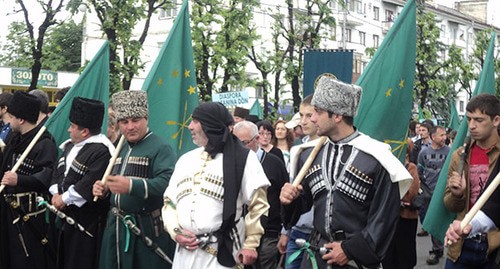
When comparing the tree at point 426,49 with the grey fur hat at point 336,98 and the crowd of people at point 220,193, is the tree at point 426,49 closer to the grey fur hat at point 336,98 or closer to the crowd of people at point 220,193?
the crowd of people at point 220,193

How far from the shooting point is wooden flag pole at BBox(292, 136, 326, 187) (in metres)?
5.06

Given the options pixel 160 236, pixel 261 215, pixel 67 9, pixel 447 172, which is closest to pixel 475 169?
pixel 447 172

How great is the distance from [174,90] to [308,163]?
11.1ft

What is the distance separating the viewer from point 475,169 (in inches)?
227

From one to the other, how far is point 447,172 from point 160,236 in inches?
97.1

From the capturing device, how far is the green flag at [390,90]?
7004 mm

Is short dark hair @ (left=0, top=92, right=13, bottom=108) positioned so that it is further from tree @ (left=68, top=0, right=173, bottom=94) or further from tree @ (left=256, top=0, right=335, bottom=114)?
tree @ (left=256, top=0, right=335, bottom=114)

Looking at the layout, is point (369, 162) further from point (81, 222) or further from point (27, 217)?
point (27, 217)

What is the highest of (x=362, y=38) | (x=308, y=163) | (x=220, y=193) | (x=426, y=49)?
(x=362, y=38)

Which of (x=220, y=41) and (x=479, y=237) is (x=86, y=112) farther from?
(x=220, y=41)

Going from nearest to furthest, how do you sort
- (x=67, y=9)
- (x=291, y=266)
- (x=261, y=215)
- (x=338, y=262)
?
(x=338, y=262), (x=261, y=215), (x=291, y=266), (x=67, y=9)

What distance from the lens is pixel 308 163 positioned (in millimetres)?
5105

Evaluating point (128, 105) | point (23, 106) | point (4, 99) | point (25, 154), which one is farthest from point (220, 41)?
point (128, 105)

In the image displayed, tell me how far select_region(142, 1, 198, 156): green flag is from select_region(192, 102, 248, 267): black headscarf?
96.9 inches
